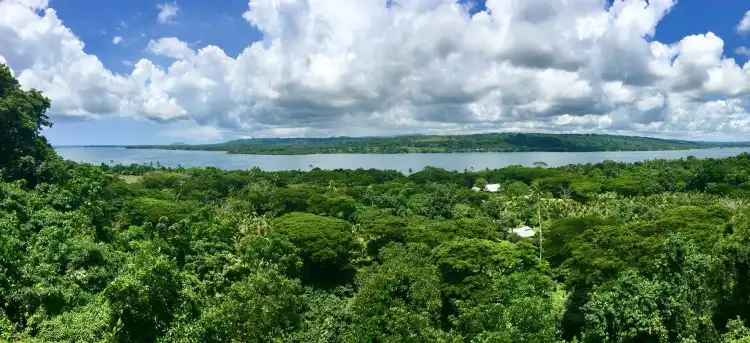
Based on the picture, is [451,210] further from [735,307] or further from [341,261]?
[735,307]

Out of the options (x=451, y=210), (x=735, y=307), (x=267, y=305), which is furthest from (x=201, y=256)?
(x=451, y=210)

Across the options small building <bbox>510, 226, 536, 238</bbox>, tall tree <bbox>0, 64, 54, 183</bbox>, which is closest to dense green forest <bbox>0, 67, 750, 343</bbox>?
tall tree <bbox>0, 64, 54, 183</bbox>

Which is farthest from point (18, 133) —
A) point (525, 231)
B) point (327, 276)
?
point (525, 231)

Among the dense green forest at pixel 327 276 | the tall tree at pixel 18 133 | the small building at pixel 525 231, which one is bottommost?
the small building at pixel 525 231

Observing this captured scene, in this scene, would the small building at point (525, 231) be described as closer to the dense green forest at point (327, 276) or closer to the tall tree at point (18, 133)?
the dense green forest at point (327, 276)

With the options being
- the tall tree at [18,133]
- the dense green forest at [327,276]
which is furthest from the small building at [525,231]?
the tall tree at [18,133]

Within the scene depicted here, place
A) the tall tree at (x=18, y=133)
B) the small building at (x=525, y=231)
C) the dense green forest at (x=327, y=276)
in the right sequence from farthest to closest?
the small building at (x=525, y=231), the tall tree at (x=18, y=133), the dense green forest at (x=327, y=276)

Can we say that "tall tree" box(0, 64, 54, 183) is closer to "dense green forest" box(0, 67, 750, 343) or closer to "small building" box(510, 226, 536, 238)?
"dense green forest" box(0, 67, 750, 343)
